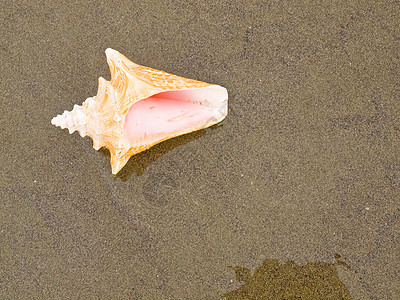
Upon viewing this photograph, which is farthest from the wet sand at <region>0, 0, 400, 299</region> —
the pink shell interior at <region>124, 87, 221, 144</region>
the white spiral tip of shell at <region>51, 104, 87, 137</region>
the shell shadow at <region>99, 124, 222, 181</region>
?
the white spiral tip of shell at <region>51, 104, 87, 137</region>

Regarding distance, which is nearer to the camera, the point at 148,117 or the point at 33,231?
the point at 148,117

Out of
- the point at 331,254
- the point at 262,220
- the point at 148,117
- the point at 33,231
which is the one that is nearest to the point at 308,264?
the point at 331,254

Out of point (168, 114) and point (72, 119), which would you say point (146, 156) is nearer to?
point (168, 114)

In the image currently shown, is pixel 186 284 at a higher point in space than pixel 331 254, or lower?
lower

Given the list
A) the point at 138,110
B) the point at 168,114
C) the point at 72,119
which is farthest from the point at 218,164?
the point at 72,119

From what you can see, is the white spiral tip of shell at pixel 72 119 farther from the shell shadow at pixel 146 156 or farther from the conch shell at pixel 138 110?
the shell shadow at pixel 146 156

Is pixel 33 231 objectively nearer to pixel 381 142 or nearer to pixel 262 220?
pixel 262 220
